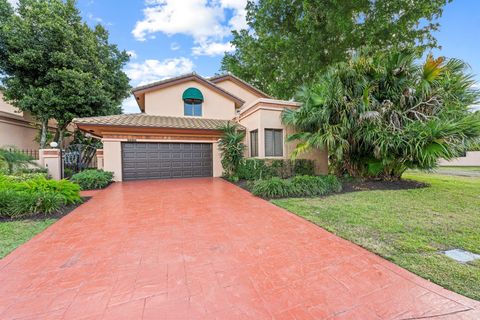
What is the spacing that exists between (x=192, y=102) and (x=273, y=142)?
23.9 ft

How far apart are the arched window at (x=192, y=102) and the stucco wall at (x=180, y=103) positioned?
0.28m

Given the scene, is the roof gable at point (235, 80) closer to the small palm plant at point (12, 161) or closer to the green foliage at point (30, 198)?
the small palm plant at point (12, 161)

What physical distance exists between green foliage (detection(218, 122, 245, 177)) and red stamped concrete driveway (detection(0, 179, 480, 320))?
7304mm

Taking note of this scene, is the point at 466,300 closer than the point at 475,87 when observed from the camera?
Yes


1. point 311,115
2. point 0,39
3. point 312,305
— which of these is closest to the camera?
point 312,305

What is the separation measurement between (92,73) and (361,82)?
1670 centimetres

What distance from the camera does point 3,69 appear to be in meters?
13.4

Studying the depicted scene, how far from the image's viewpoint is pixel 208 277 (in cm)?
286

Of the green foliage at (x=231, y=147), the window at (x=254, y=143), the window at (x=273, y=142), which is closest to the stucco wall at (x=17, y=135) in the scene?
the green foliage at (x=231, y=147)

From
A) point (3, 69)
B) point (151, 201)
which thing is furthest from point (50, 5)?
point (151, 201)

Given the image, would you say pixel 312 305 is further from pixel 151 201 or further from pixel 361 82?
pixel 361 82

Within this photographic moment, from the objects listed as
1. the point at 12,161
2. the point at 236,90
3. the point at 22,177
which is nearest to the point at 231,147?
the point at 22,177

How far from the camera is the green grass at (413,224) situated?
2957 millimetres

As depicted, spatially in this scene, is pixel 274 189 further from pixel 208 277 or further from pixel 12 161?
pixel 12 161
